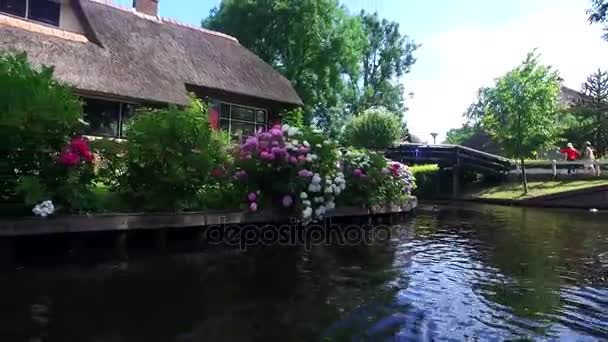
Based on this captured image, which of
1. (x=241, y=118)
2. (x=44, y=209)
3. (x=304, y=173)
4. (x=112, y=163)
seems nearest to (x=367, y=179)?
(x=304, y=173)

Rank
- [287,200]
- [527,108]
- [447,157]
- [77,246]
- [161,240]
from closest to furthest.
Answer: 1. [77,246]
2. [161,240]
3. [287,200]
4. [527,108]
5. [447,157]

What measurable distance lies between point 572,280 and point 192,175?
596cm

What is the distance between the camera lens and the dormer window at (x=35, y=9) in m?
16.4

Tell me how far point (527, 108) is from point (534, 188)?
3.69 meters

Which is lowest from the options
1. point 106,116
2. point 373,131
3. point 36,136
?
point 36,136

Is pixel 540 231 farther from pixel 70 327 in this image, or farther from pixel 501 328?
pixel 70 327

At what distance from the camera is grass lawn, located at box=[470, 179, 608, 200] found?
23.2m

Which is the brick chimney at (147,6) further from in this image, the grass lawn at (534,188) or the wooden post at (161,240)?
the grass lawn at (534,188)

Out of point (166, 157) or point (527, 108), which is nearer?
point (166, 157)

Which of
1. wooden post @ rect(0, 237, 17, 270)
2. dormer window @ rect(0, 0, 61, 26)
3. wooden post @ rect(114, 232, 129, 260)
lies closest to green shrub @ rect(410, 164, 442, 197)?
dormer window @ rect(0, 0, 61, 26)

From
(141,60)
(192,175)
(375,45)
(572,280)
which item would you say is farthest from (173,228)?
(375,45)

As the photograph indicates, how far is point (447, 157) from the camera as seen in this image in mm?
27125

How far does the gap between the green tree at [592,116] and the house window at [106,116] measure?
29387mm

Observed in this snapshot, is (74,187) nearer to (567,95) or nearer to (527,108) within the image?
(527,108)
